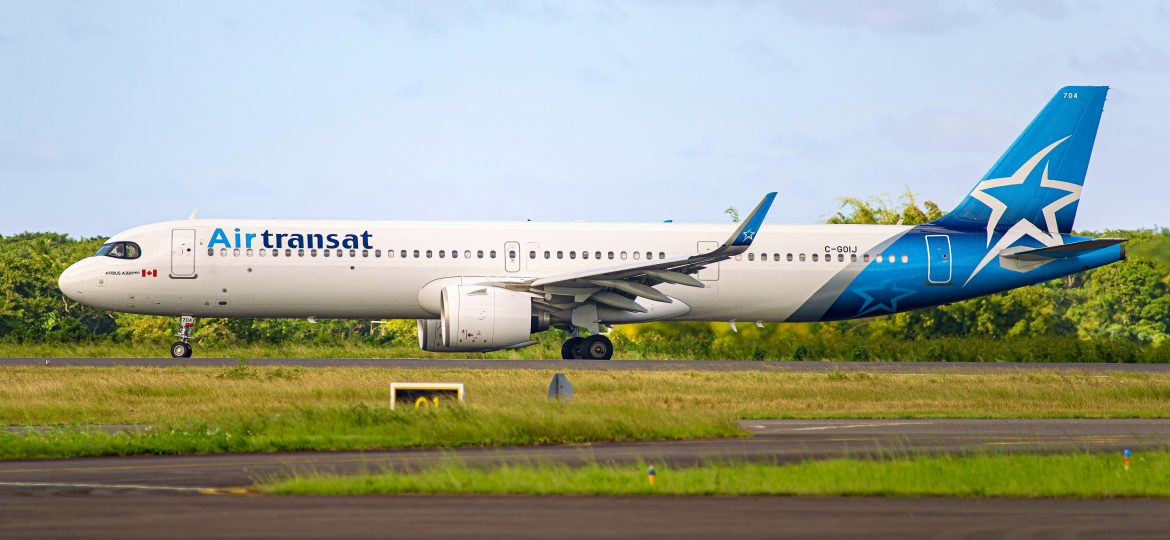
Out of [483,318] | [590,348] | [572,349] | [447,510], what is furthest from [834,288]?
[447,510]

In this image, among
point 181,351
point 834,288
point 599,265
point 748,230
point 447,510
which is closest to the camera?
point 447,510

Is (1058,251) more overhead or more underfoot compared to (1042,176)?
more underfoot

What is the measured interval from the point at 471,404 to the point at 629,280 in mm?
13325

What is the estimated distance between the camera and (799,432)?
21.2 meters

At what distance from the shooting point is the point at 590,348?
3681 centimetres

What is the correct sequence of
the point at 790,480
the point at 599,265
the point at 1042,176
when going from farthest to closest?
the point at 1042,176 < the point at 599,265 < the point at 790,480

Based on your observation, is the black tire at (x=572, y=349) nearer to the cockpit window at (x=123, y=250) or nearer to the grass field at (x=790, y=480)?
the cockpit window at (x=123, y=250)

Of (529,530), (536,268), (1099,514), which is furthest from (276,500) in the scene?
(536,268)

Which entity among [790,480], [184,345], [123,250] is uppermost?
[123,250]

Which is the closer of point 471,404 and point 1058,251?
point 471,404

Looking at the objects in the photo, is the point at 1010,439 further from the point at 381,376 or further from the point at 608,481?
the point at 381,376

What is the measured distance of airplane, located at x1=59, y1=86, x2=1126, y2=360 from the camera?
35094 millimetres

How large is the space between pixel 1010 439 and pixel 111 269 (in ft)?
75.4

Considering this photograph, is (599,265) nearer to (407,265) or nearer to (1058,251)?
(407,265)
